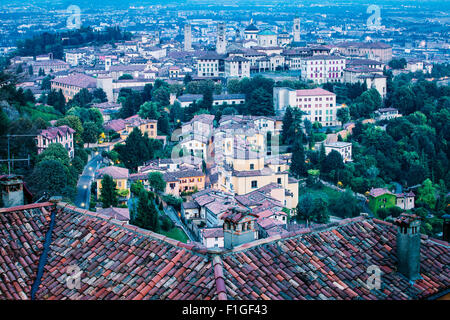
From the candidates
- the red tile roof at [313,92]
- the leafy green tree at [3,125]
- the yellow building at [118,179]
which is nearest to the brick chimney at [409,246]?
the leafy green tree at [3,125]

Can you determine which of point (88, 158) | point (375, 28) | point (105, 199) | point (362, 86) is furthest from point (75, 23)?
point (105, 199)

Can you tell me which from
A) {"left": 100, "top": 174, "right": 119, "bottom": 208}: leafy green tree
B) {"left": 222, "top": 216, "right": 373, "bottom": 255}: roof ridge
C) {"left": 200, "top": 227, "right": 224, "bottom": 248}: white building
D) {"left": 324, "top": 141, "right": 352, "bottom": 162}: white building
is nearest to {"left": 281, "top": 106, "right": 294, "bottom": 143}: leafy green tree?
{"left": 324, "top": 141, "right": 352, "bottom": 162}: white building

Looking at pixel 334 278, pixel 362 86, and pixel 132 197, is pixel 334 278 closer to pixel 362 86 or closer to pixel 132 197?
pixel 132 197

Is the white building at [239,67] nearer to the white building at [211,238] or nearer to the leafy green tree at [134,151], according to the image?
the leafy green tree at [134,151]

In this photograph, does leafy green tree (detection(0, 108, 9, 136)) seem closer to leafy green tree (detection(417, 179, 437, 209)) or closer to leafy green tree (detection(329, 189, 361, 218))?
leafy green tree (detection(329, 189, 361, 218))

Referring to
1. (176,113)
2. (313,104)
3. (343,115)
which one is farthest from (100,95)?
(343,115)

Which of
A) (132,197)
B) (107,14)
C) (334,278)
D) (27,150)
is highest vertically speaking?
(107,14)
